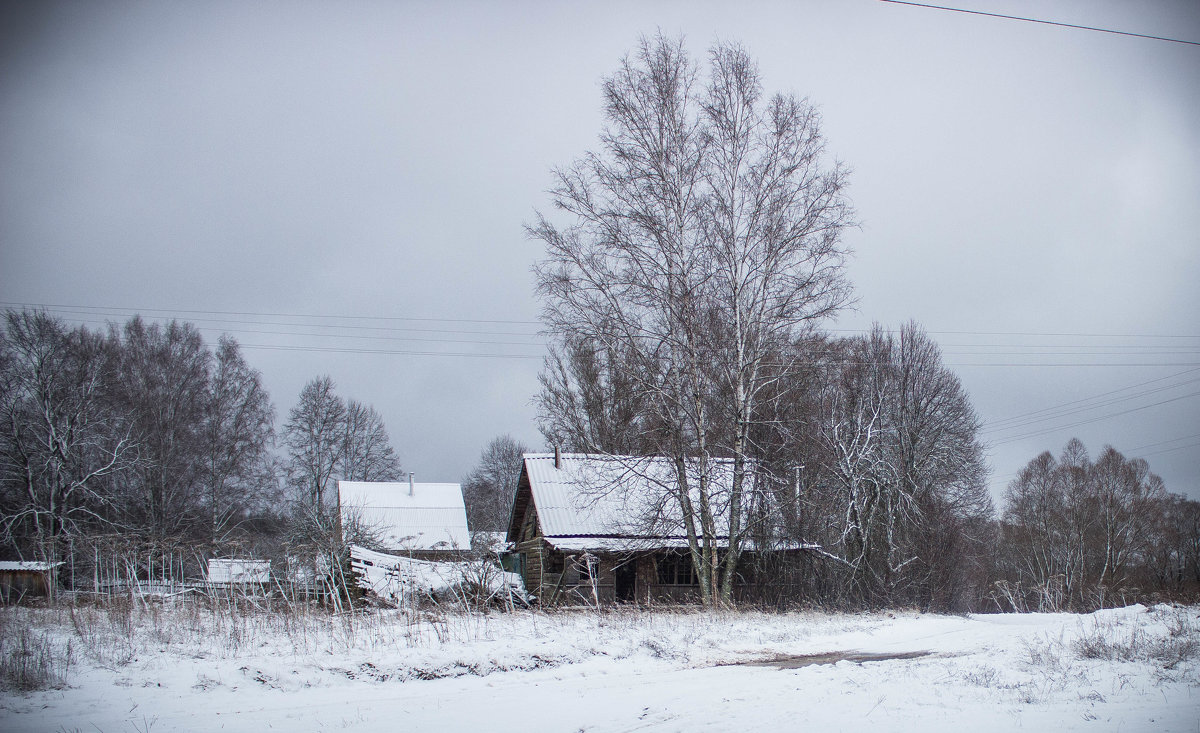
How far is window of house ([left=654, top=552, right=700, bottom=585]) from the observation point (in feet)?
74.8

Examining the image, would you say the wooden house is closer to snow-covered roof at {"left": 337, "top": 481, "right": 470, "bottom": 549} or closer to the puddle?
the puddle

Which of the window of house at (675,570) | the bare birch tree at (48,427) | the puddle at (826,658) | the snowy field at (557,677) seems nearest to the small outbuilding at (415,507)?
the bare birch tree at (48,427)

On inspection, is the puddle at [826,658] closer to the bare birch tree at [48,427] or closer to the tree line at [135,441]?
the tree line at [135,441]

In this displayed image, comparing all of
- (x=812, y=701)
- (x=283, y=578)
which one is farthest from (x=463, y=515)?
(x=812, y=701)

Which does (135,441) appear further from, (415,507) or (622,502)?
(622,502)

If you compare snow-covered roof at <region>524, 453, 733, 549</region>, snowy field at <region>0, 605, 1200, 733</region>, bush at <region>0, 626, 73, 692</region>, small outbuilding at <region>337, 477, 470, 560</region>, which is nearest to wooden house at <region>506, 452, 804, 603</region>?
snow-covered roof at <region>524, 453, 733, 549</region>

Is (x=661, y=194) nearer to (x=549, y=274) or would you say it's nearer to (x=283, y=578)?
(x=549, y=274)

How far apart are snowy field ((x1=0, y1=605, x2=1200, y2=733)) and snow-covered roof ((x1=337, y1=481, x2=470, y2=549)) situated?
2706 cm

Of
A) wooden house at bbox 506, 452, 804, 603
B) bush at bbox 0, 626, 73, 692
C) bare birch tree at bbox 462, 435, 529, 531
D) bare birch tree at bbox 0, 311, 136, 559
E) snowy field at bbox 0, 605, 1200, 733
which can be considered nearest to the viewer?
snowy field at bbox 0, 605, 1200, 733

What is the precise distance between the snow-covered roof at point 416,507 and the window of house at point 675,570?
16.8m

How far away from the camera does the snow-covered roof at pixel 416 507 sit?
3847cm

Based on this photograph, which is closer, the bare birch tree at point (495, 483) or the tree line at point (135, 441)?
the tree line at point (135, 441)

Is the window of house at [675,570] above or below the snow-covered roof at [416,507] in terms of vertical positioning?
below

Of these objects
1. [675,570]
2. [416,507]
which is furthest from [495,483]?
[675,570]
